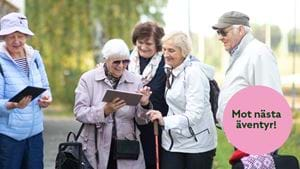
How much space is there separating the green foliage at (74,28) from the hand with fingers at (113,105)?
1700 centimetres

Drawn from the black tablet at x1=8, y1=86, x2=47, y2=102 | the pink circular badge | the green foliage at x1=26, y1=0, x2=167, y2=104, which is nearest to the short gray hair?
the black tablet at x1=8, y1=86, x2=47, y2=102

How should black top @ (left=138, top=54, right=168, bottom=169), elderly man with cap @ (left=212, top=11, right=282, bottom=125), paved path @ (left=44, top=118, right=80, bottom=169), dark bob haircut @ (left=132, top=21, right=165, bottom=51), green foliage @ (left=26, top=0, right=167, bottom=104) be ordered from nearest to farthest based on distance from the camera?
elderly man with cap @ (left=212, top=11, right=282, bottom=125), black top @ (left=138, top=54, right=168, bottom=169), dark bob haircut @ (left=132, top=21, right=165, bottom=51), paved path @ (left=44, top=118, right=80, bottom=169), green foliage @ (left=26, top=0, right=167, bottom=104)

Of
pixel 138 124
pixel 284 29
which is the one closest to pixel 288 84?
pixel 284 29

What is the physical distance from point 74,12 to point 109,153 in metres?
17.6

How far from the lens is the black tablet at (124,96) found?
5.11 m

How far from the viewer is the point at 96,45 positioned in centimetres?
2341

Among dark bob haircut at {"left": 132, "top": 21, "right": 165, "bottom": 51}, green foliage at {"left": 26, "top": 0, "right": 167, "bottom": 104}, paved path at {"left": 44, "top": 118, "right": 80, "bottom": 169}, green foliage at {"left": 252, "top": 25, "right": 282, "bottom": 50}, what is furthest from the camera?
green foliage at {"left": 26, "top": 0, "right": 167, "bottom": 104}

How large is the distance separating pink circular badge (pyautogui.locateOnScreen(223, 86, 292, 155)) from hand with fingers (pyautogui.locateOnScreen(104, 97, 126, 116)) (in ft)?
2.64

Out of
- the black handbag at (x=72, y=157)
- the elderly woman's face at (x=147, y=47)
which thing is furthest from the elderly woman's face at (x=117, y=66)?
the black handbag at (x=72, y=157)

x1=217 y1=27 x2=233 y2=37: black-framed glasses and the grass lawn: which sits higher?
x1=217 y1=27 x2=233 y2=37: black-framed glasses

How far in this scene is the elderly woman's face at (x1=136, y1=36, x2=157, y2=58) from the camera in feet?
19.2

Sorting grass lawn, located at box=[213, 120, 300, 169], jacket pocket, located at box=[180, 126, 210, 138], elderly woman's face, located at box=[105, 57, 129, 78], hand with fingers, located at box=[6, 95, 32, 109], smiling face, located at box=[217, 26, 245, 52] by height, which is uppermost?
smiling face, located at box=[217, 26, 245, 52]

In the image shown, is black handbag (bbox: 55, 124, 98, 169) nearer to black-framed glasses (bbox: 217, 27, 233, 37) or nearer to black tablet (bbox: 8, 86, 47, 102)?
black tablet (bbox: 8, 86, 47, 102)

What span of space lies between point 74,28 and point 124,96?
58.5 ft
